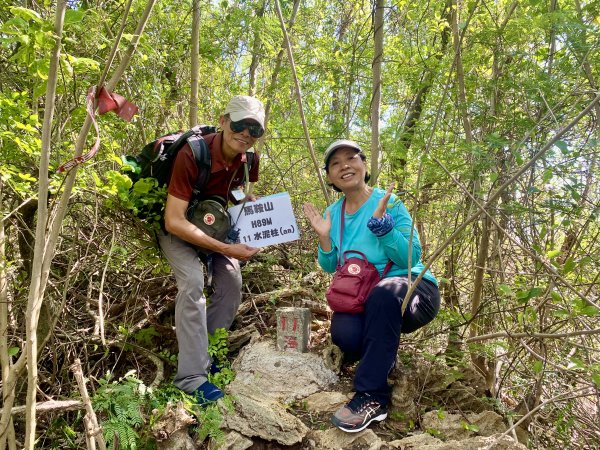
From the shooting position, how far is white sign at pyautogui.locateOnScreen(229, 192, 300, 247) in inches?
137

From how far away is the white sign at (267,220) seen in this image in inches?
137

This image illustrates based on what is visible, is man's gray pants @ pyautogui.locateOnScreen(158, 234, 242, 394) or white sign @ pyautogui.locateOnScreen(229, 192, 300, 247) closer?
man's gray pants @ pyautogui.locateOnScreen(158, 234, 242, 394)

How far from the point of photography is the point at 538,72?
2959 millimetres

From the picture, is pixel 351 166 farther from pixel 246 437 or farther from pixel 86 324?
pixel 86 324

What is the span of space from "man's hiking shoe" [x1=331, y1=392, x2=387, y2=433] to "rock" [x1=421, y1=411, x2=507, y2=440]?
336 millimetres

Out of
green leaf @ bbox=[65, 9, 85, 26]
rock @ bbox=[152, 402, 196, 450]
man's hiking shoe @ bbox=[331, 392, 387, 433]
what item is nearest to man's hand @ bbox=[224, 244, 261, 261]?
rock @ bbox=[152, 402, 196, 450]

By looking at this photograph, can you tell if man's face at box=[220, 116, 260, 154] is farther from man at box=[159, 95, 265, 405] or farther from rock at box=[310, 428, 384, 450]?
rock at box=[310, 428, 384, 450]

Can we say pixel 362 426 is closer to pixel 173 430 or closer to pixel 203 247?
pixel 173 430

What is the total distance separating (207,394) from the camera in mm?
2883

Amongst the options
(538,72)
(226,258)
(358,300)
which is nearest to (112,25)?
(226,258)

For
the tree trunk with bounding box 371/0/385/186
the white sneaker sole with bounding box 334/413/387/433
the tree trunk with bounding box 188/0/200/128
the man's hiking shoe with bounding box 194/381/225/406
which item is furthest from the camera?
the tree trunk with bounding box 188/0/200/128

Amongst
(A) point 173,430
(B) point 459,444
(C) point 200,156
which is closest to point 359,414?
(B) point 459,444

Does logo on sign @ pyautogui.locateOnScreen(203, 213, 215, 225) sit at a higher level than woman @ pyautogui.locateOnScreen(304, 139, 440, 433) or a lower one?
higher

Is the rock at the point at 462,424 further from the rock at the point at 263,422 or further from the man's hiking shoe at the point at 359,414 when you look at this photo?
the rock at the point at 263,422
